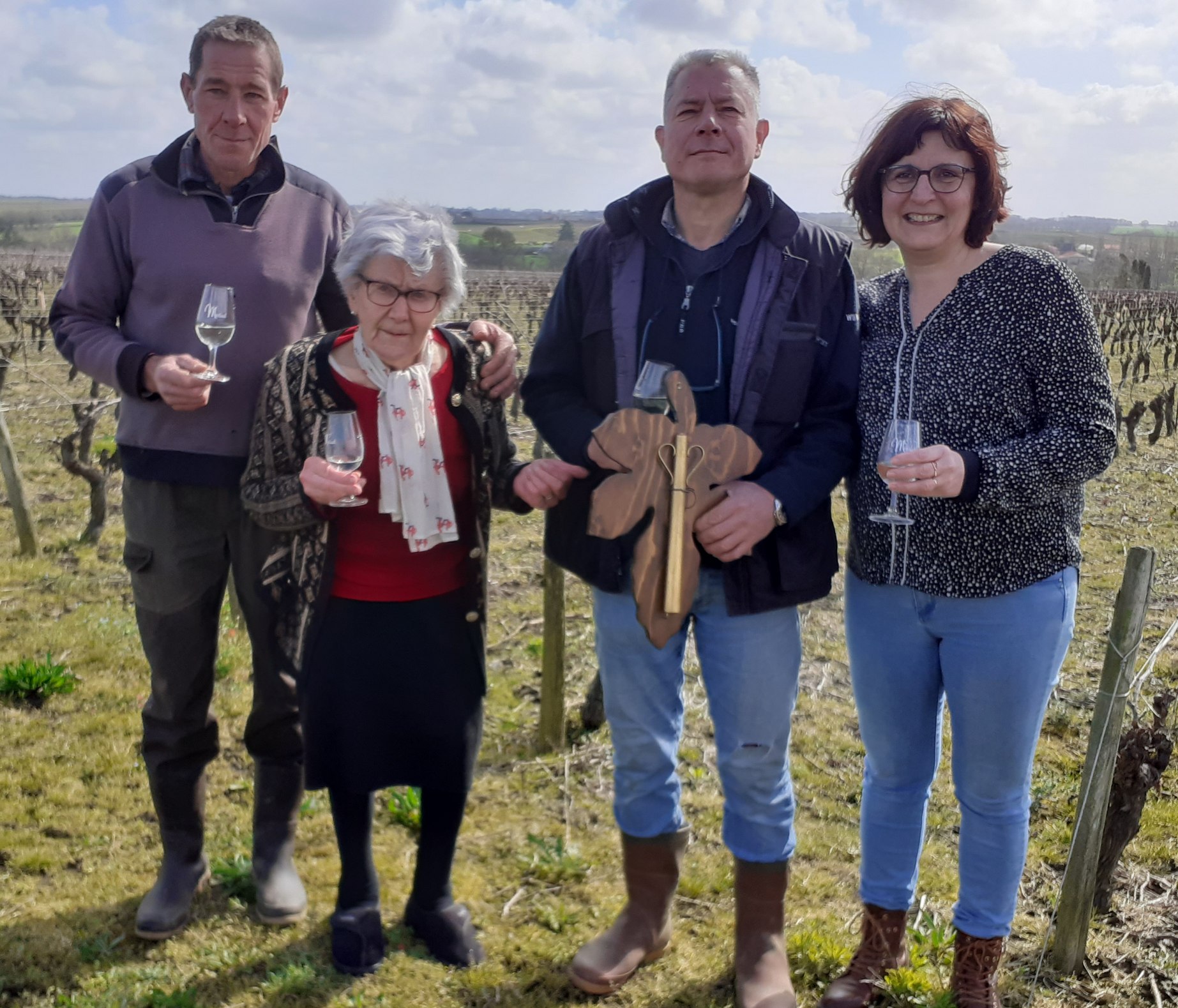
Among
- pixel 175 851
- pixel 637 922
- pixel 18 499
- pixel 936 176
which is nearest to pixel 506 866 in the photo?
pixel 637 922

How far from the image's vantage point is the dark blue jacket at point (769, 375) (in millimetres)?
2434

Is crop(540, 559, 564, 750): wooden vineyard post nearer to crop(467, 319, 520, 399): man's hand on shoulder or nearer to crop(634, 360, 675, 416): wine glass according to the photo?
crop(467, 319, 520, 399): man's hand on shoulder

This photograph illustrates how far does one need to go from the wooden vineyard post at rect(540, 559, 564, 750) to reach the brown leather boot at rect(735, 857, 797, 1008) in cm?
171

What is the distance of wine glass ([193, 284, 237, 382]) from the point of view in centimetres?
254

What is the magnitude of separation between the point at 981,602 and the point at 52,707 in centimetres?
440

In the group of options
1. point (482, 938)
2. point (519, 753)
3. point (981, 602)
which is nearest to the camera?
point (981, 602)

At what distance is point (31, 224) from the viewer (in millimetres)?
81875

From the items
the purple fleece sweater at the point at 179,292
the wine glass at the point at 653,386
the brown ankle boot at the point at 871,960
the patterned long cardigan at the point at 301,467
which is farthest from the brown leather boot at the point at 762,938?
the purple fleece sweater at the point at 179,292

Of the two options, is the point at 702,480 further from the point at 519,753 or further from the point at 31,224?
the point at 31,224

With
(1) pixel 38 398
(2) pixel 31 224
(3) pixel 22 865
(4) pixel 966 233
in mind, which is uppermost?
(2) pixel 31 224

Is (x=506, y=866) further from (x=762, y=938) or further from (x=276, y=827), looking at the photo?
(x=762, y=938)

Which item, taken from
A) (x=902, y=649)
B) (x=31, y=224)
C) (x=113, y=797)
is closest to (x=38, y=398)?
(x=113, y=797)

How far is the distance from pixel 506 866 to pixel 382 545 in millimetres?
1539

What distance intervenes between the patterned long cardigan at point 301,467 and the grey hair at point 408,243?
0.20 m
